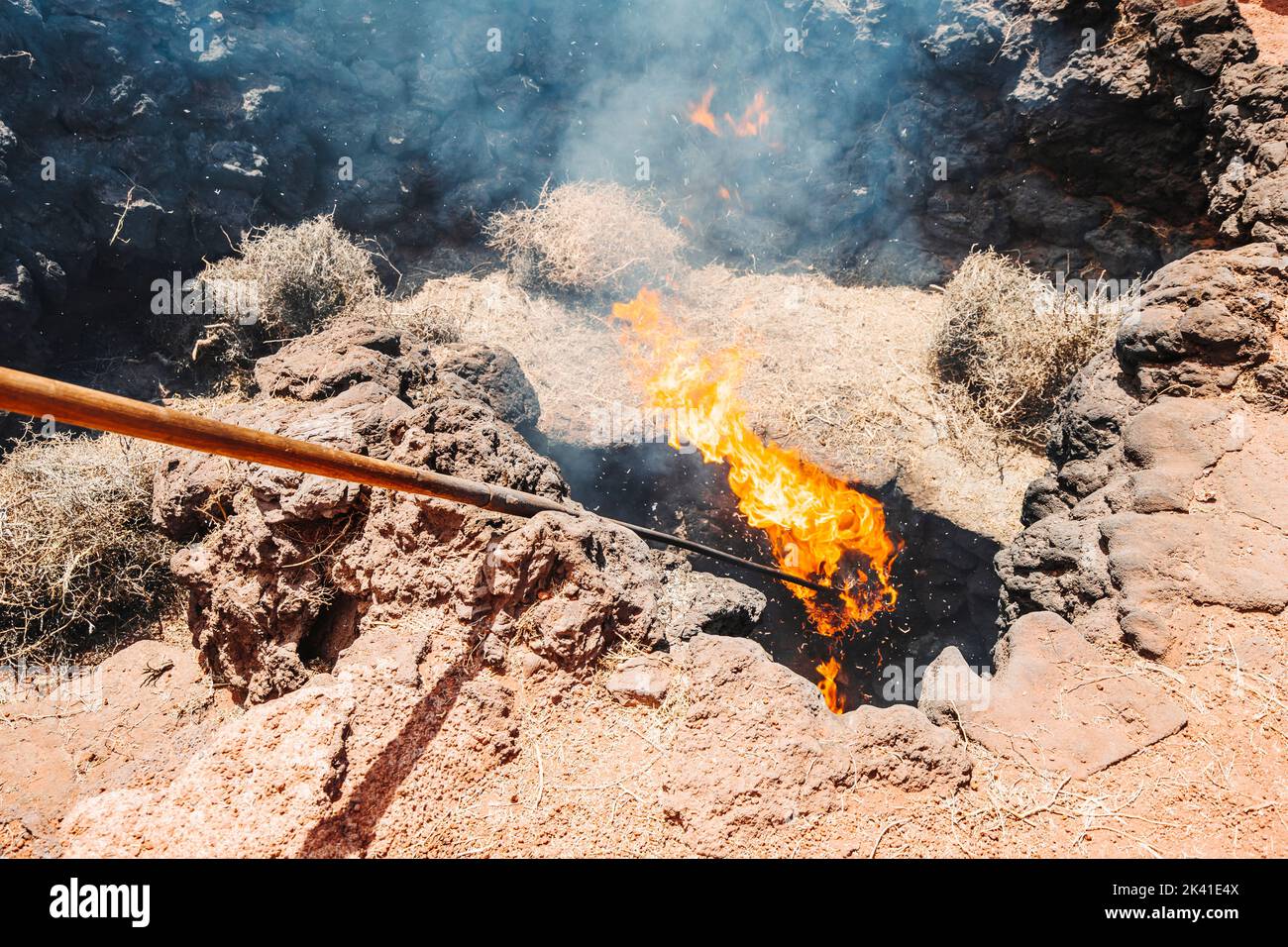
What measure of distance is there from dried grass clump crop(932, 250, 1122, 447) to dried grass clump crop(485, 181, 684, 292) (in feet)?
11.9

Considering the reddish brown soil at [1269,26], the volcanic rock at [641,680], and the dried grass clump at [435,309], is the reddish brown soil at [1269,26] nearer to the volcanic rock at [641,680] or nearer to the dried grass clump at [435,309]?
the volcanic rock at [641,680]

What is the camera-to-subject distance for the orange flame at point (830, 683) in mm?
6008

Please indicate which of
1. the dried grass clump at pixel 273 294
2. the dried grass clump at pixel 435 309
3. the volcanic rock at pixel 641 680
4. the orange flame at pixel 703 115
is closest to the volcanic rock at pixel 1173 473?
the volcanic rock at pixel 641 680

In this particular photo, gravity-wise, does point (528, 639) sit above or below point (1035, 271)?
below

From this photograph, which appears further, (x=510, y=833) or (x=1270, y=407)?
(x=1270, y=407)

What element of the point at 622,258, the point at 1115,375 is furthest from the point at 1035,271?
the point at 622,258

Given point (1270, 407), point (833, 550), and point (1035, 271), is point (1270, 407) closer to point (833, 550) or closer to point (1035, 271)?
point (833, 550)

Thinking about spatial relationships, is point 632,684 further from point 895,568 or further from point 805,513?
point 895,568

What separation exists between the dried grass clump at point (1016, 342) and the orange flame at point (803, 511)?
1942 millimetres

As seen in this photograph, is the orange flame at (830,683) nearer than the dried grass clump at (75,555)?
No

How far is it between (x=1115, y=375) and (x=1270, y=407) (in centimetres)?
74

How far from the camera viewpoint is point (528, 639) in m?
3.04

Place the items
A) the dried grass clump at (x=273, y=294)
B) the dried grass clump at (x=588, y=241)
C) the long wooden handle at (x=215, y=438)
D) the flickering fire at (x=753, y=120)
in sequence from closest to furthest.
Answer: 1. the long wooden handle at (x=215, y=438)
2. the dried grass clump at (x=273, y=294)
3. the dried grass clump at (x=588, y=241)
4. the flickering fire at (x=753, y=120)

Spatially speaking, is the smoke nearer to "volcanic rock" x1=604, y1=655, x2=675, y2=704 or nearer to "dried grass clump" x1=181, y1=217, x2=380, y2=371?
"dried grass clump" x1=181, y1=217, x2=380, y2=371
